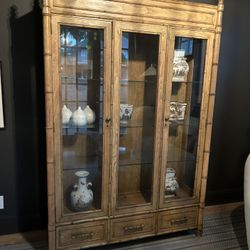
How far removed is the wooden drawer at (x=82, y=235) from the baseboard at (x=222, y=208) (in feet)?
4.41

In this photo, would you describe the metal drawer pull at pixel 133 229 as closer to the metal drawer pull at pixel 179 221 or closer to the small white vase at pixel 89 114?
the metal drawer pull at pixel 179 221

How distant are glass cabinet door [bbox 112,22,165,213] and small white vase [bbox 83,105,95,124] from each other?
21cm

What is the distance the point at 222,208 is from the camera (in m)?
2.88

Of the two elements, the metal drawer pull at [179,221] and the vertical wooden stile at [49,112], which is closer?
the vertical wooden stile at [49,112]

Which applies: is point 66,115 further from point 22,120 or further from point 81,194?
point 81,194

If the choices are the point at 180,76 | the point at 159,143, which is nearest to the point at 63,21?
the point at 180,76

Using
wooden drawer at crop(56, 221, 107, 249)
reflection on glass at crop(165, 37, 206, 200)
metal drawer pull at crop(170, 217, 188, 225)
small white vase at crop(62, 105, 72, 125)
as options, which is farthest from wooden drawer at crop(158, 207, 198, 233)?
small white vase at crop(62, 105, 72, 125)

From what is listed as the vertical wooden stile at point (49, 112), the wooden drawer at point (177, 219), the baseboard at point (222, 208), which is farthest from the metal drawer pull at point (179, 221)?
the vertical wooden stile at point (49, 112)

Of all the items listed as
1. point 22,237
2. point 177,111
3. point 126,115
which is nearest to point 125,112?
point 126,115

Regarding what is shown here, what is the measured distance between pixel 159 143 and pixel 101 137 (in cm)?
48

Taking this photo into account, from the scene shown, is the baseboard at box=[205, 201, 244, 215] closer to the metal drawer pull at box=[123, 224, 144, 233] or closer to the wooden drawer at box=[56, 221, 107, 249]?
the metal drawer pull at box=[123, 224, 144, 233]

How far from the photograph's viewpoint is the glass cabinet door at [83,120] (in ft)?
6.00

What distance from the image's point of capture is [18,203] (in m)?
2.21

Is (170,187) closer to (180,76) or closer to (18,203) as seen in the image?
(180,76)
